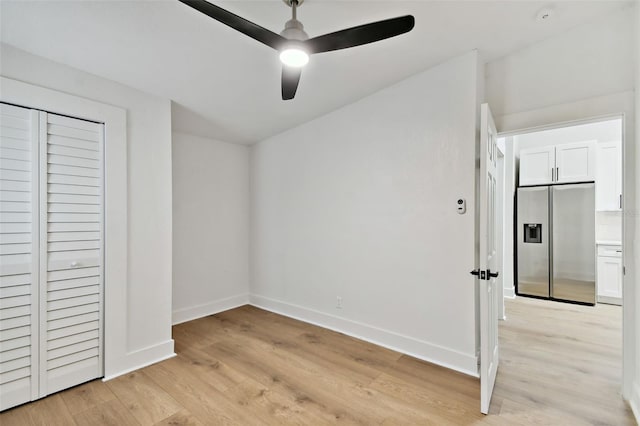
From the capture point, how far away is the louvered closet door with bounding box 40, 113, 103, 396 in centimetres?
216

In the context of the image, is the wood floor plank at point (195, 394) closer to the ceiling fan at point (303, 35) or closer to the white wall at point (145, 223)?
the white wall at point (145, 223)

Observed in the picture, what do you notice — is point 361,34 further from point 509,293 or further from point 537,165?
point 509,293

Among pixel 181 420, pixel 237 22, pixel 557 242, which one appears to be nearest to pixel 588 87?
pixel 237 22

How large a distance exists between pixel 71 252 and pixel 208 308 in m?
2.03

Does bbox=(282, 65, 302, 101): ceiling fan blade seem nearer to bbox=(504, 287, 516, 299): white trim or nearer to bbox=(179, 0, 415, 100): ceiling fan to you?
bbox=(179, 0, 415, 100): ceiling fan

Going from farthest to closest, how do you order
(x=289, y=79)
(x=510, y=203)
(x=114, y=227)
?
1. (x=510, y=203)
2. (x=114, y=227)
3. (x=289, y=79)

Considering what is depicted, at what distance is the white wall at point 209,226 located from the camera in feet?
12.3

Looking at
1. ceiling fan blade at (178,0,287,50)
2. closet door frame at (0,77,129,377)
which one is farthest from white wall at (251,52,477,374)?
closet door frame at (0,77,129,377)

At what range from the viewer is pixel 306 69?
2.51m

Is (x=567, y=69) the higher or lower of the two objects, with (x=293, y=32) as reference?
higher

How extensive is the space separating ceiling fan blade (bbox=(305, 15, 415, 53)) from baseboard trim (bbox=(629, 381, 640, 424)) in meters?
2.70

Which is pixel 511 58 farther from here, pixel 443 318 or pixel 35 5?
pixel 35 5

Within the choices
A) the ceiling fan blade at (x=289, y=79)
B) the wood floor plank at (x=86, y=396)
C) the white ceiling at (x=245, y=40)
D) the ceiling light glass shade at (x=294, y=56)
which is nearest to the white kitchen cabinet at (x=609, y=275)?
the white ceiling at (x=245, y=40)

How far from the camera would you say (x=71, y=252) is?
227 cm
